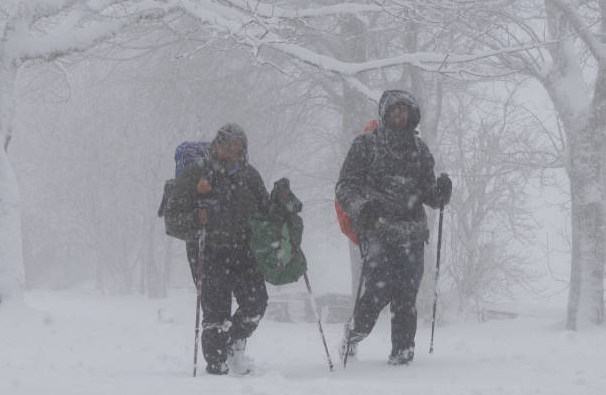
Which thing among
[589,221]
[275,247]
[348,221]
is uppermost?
[348,221]

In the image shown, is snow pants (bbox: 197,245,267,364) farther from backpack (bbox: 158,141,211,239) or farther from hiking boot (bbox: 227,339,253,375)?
backpack (bbox: 158,141,211,239)

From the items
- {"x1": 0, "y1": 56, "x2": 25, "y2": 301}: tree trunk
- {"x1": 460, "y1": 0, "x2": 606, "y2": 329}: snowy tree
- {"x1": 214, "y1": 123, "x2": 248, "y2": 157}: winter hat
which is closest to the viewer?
{"x1": 214, "y1": 123, "x2": 248, "y2": 157}: winter hat

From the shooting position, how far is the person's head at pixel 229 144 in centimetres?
470

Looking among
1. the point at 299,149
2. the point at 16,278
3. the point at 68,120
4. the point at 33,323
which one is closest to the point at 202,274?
the point at 33,323

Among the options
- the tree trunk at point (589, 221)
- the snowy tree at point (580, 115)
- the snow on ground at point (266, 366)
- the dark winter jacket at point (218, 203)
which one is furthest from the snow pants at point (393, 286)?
the tree trunk at point (589, 221)

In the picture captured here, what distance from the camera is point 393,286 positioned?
16.3 feet

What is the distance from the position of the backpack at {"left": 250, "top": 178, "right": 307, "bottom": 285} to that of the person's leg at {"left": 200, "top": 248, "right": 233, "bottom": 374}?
0.27m

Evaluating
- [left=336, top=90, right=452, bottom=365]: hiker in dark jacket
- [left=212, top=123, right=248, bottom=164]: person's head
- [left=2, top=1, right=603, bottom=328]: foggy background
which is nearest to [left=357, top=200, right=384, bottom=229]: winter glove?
[left=336, top=90, right=452, bottom=365]: hiker in dark jacket

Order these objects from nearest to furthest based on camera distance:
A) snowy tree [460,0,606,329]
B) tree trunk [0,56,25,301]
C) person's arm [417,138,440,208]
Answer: person's arm [417,138,440,208] < tree trunk [0,56,25,301] < snowy tree [460,0,606,329]

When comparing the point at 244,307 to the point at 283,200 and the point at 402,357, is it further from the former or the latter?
the point at 402,357

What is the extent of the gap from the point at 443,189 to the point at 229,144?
1.57 metres

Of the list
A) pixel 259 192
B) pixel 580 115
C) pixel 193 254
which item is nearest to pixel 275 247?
pixel 259 192

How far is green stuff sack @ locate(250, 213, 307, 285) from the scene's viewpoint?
4.70 meters

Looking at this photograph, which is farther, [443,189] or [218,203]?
[443,189]
